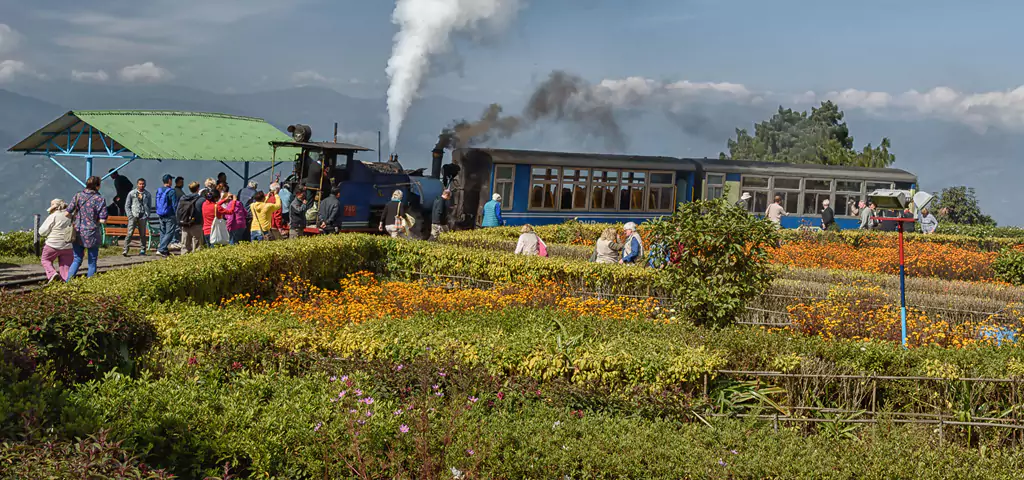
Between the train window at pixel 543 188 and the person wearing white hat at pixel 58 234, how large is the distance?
42.1 ft

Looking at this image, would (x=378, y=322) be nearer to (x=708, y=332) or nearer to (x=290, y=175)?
(x=708, y=332)

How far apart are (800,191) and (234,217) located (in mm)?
18891

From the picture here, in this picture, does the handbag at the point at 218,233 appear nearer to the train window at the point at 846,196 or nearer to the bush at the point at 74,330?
the bush at the point at 74,330

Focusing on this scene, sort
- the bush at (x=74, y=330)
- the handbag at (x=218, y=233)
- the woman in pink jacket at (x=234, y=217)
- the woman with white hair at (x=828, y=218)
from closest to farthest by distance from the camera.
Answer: the bush at (x=74, y=330) → the woman in pink jacket at (x=234, y=217) → the handbag at (x=218, y=233) → the woman with white hair at (x=828, y=218)

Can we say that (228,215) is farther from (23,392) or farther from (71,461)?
(71,461)

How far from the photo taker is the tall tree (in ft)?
170

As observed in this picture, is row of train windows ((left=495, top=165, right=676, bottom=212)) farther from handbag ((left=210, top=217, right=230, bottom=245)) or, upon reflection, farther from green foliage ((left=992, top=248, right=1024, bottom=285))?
green foliage ((left=992, top=248, right=1024, bottom=285))

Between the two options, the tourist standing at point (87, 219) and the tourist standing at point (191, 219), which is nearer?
the tourist standing at point (87, 219)

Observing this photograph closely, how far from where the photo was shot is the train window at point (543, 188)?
24.5 meters

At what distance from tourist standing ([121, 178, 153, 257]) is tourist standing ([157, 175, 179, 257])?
1.42 feet

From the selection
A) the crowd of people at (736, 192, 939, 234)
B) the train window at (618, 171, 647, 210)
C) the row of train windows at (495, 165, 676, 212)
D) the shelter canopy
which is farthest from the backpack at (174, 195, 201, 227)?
the crowd of people at (736, 192, 939, 234)

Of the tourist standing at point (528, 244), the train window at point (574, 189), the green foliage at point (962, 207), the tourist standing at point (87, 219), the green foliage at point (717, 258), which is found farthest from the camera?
the green foliage at point (962, 207)

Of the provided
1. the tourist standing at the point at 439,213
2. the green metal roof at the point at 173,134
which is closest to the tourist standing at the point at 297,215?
the tourist standing at the point at 439,213

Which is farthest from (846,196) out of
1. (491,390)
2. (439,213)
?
(491,390)
